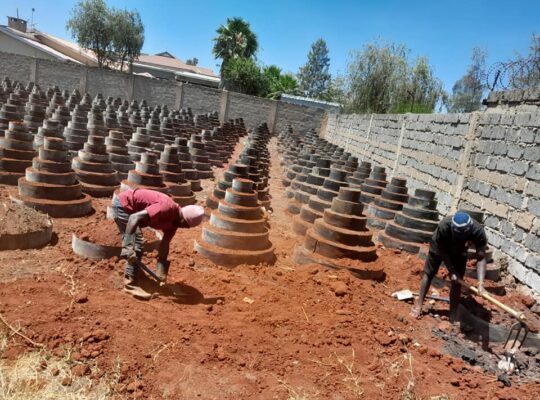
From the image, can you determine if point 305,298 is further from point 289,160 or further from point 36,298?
point 289,160

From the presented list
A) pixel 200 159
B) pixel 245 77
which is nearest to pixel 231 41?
pixel 245 77

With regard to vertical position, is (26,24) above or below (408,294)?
above

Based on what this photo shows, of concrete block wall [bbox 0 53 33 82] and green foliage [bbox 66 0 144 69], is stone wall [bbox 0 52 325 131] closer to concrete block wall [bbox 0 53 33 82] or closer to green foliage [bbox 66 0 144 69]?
concrete block wall [bbox 0 53 33 82]

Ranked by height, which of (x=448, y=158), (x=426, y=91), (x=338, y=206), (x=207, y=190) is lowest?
(x=207, y=190)

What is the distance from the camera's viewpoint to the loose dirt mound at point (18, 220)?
562cm

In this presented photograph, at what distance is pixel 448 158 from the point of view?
9.57 meters

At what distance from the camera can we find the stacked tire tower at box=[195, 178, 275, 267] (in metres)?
6.29

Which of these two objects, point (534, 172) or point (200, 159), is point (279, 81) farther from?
point (534, 172)

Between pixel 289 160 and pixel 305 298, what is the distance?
12.6 m

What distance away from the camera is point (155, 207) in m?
4.51

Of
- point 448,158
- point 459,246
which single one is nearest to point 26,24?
point 448,158

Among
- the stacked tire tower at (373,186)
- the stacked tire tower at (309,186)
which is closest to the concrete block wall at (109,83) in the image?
the stacked tire tower at (309,186)

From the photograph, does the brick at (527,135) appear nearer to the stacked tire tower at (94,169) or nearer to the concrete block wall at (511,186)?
the concrete block wall at (511,186)

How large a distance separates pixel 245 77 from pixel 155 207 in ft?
117
